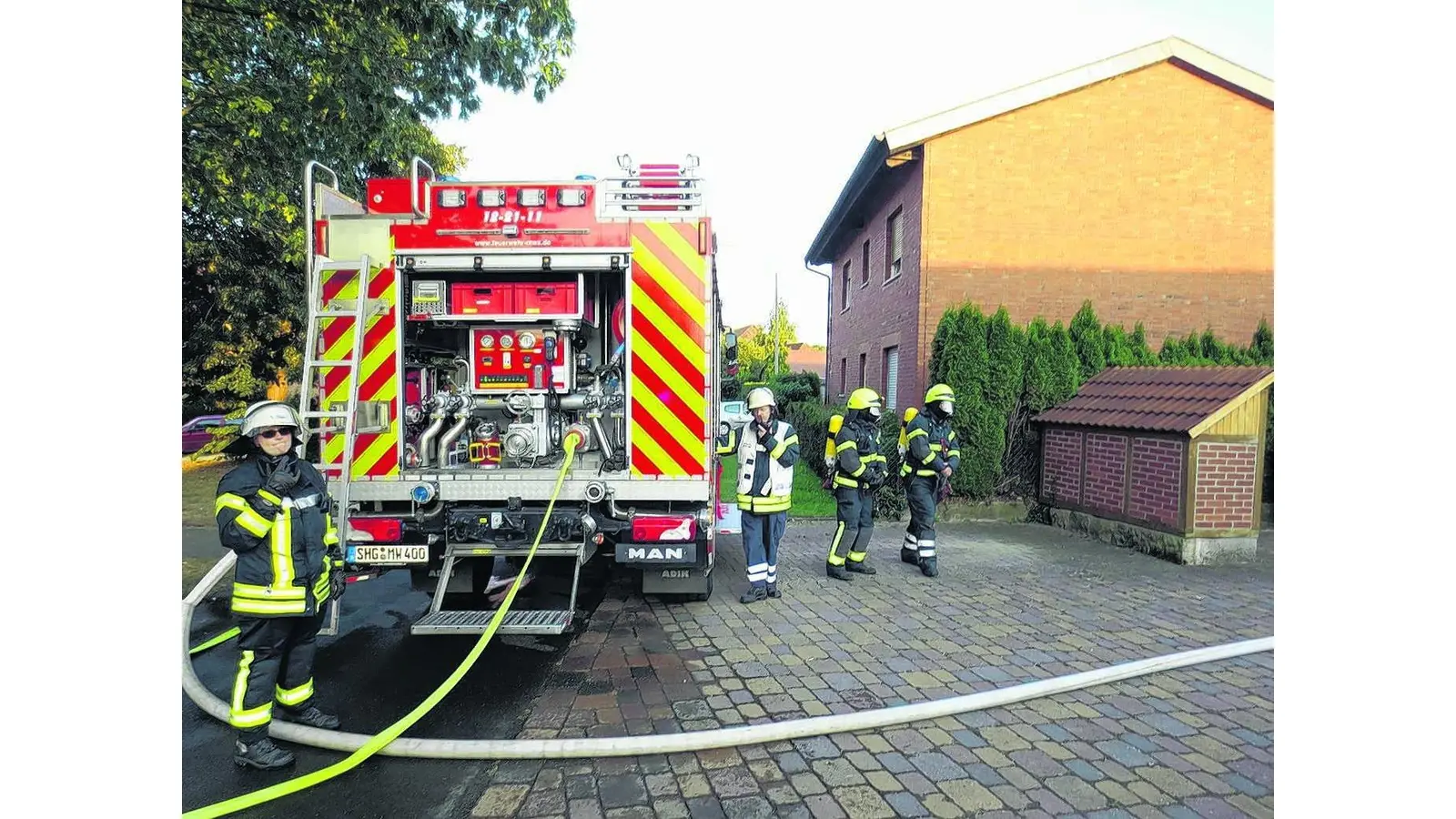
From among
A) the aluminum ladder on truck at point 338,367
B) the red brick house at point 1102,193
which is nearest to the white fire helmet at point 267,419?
the aluminum ladder on truck at point 338,367

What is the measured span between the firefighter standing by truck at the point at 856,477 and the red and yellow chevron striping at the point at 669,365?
1835 mm

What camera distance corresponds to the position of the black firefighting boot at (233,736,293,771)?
300 centimetres

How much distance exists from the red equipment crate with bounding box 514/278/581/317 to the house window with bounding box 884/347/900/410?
23.6 feet

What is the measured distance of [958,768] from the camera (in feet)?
9.95

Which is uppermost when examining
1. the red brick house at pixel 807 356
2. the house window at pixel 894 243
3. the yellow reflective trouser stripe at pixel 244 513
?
the red brick house at pixel 807 356

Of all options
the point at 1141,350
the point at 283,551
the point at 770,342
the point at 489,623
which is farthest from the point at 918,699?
the point at 770,342

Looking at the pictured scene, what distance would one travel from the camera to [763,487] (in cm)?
558

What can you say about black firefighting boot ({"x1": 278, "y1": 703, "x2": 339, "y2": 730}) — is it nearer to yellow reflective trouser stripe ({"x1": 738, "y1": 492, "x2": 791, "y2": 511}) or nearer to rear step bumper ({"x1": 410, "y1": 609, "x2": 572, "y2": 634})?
rear step bumper ({"x1": 410, "y1": 609, "x2": 572, "y2": 634})

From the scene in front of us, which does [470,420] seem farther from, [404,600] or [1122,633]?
[1122,633]

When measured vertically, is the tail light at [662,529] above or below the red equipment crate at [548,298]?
below

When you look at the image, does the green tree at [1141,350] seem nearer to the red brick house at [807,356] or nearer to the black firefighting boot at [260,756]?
the black firefighting boot at [260,756]

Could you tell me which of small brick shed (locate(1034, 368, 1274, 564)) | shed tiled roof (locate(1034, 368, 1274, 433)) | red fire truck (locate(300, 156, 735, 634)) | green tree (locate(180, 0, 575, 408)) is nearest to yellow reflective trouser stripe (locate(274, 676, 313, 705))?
red fire truck (locate(300, 156, 735, 634))

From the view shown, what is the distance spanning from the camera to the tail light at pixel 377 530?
4.55m

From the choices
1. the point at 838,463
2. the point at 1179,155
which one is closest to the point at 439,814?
the point at 838,463
